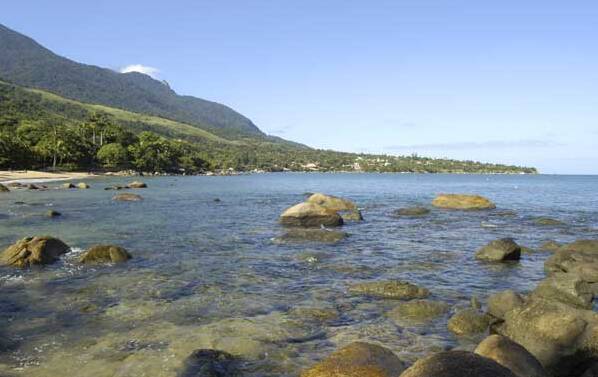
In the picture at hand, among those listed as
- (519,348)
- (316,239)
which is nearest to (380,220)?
(316,239)

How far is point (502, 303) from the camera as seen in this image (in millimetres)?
13766

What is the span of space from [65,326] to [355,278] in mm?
10741

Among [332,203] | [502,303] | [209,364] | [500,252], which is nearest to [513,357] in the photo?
[502,303]

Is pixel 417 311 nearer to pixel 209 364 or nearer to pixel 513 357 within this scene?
pixel 513 357

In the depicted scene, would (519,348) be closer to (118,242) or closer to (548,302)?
(548,302)

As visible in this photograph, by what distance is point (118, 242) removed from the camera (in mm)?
27109

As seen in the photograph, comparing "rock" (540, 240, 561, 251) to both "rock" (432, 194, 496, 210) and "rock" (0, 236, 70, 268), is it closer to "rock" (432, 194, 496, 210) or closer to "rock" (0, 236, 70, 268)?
"rock" (432, 194, 496, 210)

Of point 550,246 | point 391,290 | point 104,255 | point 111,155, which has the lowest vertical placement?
point 104,255

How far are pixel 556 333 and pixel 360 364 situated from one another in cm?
532

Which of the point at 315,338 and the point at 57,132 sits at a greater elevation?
the point at 57,132

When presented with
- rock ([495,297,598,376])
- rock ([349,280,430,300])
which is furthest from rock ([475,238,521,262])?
rock ([495,297,598,376])

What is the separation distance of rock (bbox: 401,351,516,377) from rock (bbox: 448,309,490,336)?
687 centimetres

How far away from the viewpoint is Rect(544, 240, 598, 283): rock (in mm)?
18656

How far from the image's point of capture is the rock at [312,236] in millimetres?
28500
